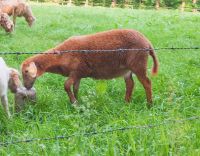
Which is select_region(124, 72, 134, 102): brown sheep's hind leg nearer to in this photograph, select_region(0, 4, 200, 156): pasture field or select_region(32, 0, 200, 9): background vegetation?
select_region(0, 4, 200, 156): pasture field

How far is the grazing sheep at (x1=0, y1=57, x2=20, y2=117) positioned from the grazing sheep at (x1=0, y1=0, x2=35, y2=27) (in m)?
8.80

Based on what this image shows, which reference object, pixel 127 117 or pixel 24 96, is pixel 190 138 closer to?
pixel 127 117

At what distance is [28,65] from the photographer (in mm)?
7473

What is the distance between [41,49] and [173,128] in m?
6.36

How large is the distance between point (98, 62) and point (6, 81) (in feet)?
4.85

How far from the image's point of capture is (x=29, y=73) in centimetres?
748

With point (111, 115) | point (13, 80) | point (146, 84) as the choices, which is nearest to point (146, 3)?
point (146, 84)

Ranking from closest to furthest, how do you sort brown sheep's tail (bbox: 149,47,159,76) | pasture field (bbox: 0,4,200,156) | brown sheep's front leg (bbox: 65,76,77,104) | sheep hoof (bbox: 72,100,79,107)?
pasture field (bbox: 0,4,200,156)
sheep hoof (bbox: 72,100,79,107)
brown sheep's front leg (bbox: 65,76,77,104)
brown sheep's tail (bbox: 149,47,159,76)

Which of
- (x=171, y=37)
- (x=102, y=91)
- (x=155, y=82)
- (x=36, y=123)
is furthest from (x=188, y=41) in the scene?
(x=36, y=123)

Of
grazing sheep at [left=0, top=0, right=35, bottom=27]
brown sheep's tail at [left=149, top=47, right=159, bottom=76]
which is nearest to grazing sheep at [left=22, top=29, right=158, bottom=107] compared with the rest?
brown sheep's tail at [left=149, top=47, right=159, bottom=76]

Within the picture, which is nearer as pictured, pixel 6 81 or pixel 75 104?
pixel 6 81

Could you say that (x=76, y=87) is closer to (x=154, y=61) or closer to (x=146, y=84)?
(x=146, y=84)

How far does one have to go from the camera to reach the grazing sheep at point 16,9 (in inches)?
627

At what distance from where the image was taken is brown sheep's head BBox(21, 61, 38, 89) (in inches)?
293
